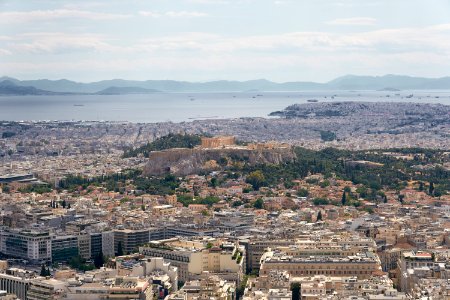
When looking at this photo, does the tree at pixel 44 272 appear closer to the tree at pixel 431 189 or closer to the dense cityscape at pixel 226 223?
the dense cityscape at pixel 226 223

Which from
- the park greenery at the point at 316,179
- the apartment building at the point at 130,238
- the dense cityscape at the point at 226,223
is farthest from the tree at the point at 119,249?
the park greenery at the point at 316,179

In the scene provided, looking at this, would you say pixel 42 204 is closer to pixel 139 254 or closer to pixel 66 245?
pixel 66 245

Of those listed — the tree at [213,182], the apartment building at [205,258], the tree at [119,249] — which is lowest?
the tree at [213,182]

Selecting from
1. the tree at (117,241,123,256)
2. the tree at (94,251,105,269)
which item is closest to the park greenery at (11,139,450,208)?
the tree at (117,241,123,256)

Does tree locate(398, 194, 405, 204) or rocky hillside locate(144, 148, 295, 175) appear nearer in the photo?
tree locate(398, 194, 405, 204)

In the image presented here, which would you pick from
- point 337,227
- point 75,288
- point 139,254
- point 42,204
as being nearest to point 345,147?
point 42,204

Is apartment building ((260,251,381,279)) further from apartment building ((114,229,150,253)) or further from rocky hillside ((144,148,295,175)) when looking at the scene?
rocky hillside ((144,148,295,175))

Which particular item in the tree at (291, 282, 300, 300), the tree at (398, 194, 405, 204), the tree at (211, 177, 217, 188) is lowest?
the tree at (211, 177, 217, 188)
